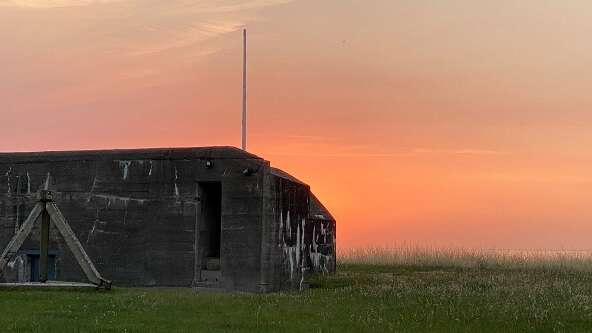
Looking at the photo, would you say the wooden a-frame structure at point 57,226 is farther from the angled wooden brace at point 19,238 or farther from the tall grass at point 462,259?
the tall grass at point 462,259

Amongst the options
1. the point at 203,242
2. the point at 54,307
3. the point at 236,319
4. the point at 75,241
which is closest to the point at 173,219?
the point at 203,242

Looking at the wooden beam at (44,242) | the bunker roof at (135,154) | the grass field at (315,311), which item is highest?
the bunker roof at (135,154)

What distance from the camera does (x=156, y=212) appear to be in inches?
876

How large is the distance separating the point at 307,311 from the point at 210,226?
8.81m

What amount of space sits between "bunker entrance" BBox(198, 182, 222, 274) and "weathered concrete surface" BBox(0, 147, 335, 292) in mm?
121

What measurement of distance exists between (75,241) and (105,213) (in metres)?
2.99

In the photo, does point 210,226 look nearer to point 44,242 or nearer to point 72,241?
point 72,241

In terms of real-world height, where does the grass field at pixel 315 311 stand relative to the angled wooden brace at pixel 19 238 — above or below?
below

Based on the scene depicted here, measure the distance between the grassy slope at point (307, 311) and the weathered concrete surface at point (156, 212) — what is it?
2796 millimetres

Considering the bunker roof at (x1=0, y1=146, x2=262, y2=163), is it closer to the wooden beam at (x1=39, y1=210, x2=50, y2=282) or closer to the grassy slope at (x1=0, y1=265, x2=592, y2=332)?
the wooden beam at (x1=39, y1=210, x2=50, y2=282)

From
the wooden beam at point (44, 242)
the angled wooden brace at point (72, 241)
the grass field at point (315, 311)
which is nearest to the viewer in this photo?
the grass field at point (315, 311)

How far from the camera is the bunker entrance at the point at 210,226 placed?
2230 cm

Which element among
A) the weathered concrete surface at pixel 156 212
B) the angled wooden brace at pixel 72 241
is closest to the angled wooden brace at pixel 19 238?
the angled wooden brace at pixel 72 241

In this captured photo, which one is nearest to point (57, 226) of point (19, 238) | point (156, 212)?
point (19, 238)
